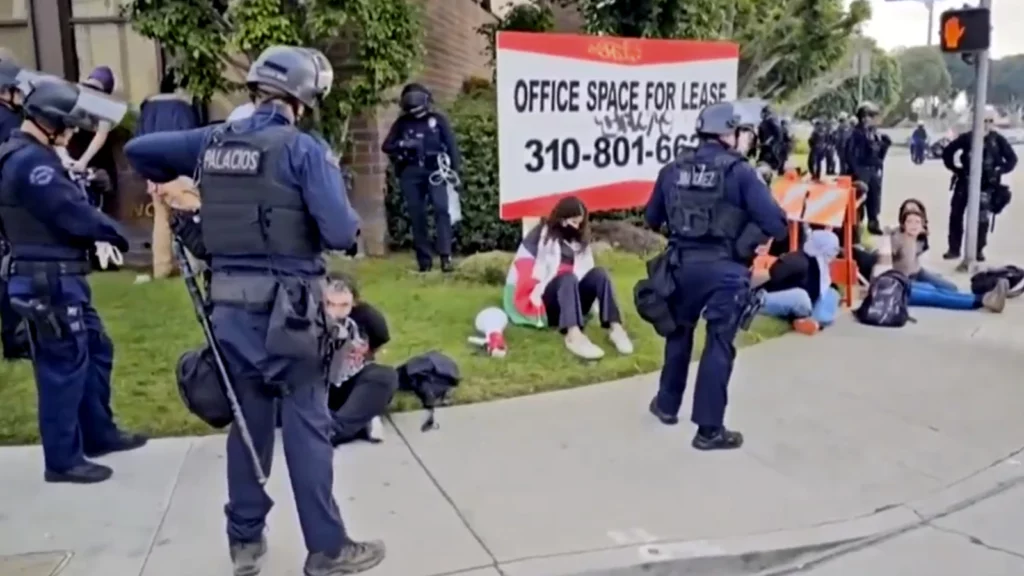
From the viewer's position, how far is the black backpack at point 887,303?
7.98 meters

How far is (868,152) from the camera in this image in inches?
531

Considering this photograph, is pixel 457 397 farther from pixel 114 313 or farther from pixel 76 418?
pixel 114 313

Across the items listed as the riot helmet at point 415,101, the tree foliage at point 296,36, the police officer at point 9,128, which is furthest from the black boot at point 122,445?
the riot helmet at point 415,101

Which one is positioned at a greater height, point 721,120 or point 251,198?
point 721,120

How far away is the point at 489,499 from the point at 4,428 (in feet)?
9.15

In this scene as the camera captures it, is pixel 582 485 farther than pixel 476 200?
No

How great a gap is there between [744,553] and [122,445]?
3.12 metres

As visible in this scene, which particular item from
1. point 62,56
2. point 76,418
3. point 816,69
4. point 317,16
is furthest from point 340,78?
point 816,69

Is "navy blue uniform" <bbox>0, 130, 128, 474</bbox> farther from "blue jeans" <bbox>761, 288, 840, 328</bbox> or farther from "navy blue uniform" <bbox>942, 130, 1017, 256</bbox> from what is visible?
"navy blue uniform" <bbox>942, 130, 1017, 256</bbox>

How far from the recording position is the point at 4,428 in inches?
210

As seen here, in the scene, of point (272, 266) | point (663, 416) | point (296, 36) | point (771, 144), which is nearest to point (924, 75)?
point (771, 144)

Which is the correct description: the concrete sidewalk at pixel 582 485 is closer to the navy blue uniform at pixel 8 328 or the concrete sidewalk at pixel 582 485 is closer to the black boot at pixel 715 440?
the black boot at pixel 715 440

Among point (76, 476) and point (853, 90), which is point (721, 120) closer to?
point (76, 476)

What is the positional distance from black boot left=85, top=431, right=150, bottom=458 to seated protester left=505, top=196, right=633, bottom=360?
284 centimetres
